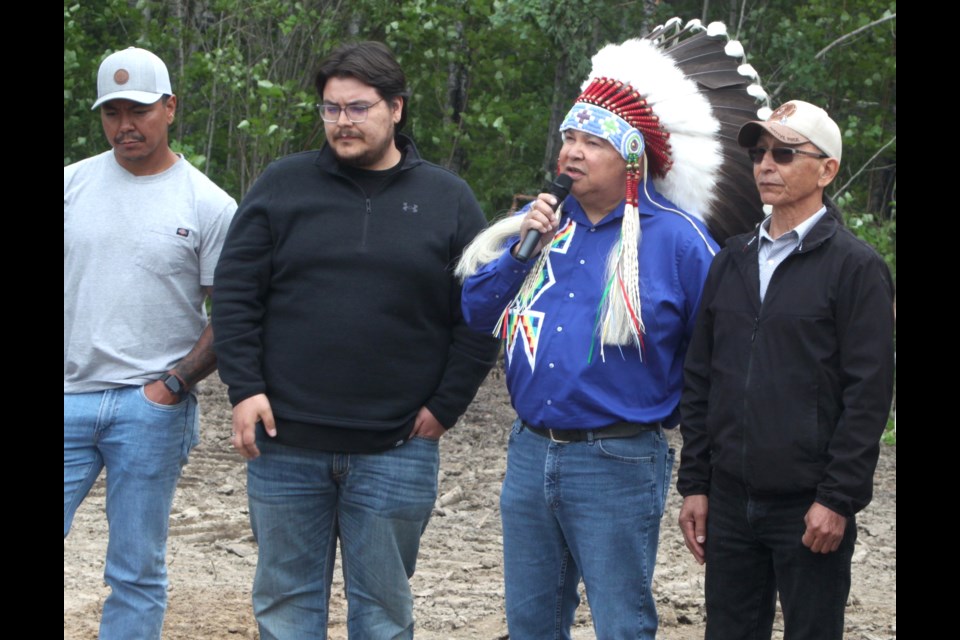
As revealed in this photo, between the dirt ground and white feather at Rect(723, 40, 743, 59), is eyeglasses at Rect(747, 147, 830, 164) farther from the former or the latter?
the dirt ground

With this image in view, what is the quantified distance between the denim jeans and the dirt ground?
1958mm

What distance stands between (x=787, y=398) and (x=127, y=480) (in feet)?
7.57

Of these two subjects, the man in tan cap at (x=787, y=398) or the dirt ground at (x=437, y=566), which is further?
the dirt ground at (x=437, y=566)

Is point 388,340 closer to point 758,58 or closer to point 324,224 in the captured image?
point 324,224

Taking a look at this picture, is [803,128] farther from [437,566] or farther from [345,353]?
[437,566]

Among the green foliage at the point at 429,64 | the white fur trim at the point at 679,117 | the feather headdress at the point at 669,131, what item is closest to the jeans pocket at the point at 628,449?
the feather headdress at the point at 669,131

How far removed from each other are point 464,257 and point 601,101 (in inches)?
26.5

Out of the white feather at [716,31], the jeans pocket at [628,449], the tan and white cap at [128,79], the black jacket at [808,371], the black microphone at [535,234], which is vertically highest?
the white feather at [716,31]

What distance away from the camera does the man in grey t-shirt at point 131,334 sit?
14.4ft

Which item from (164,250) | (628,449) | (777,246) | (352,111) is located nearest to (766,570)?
(628,449)

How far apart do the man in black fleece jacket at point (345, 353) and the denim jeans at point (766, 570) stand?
3.25 feet

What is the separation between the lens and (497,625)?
5770mm

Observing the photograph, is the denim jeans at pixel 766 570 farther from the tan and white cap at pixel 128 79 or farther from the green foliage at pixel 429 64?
the green foliage at pixel 429 64

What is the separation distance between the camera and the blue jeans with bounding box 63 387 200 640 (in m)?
4.36
